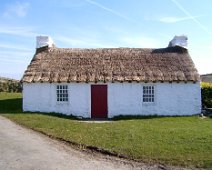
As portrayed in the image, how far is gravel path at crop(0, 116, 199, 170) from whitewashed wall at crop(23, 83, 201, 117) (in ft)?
30.1

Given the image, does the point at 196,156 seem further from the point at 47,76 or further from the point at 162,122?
the point at 47,76

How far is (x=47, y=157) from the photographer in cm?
1216

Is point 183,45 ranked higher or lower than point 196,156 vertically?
higher

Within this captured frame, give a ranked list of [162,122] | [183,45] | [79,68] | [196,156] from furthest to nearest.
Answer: [183,45] → [79,68] → [162,122] → [196,156]

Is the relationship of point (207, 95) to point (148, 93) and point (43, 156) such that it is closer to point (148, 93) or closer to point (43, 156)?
point (148, 93)

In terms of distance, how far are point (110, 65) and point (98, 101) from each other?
2.72m

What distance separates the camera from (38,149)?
13.2m

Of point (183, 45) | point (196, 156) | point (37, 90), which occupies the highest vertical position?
point (183, 45)

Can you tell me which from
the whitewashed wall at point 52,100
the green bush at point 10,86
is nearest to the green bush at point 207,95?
the whitewashed wall at point 52,100

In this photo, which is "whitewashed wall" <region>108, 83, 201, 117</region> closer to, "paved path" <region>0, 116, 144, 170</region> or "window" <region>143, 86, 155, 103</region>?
"window" <region>143, 86, 155, 103</region>

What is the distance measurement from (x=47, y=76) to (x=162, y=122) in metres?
8.10

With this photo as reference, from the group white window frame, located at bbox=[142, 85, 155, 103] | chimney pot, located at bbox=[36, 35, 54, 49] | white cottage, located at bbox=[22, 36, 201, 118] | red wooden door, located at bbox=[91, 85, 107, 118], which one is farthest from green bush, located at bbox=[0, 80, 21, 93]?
white window frame, located at bbox=[142, 85, 155, 103]

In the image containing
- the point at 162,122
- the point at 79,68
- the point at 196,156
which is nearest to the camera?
the point at 196,156

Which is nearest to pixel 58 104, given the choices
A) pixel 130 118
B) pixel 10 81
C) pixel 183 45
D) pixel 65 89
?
Answer: pixel 65 89
